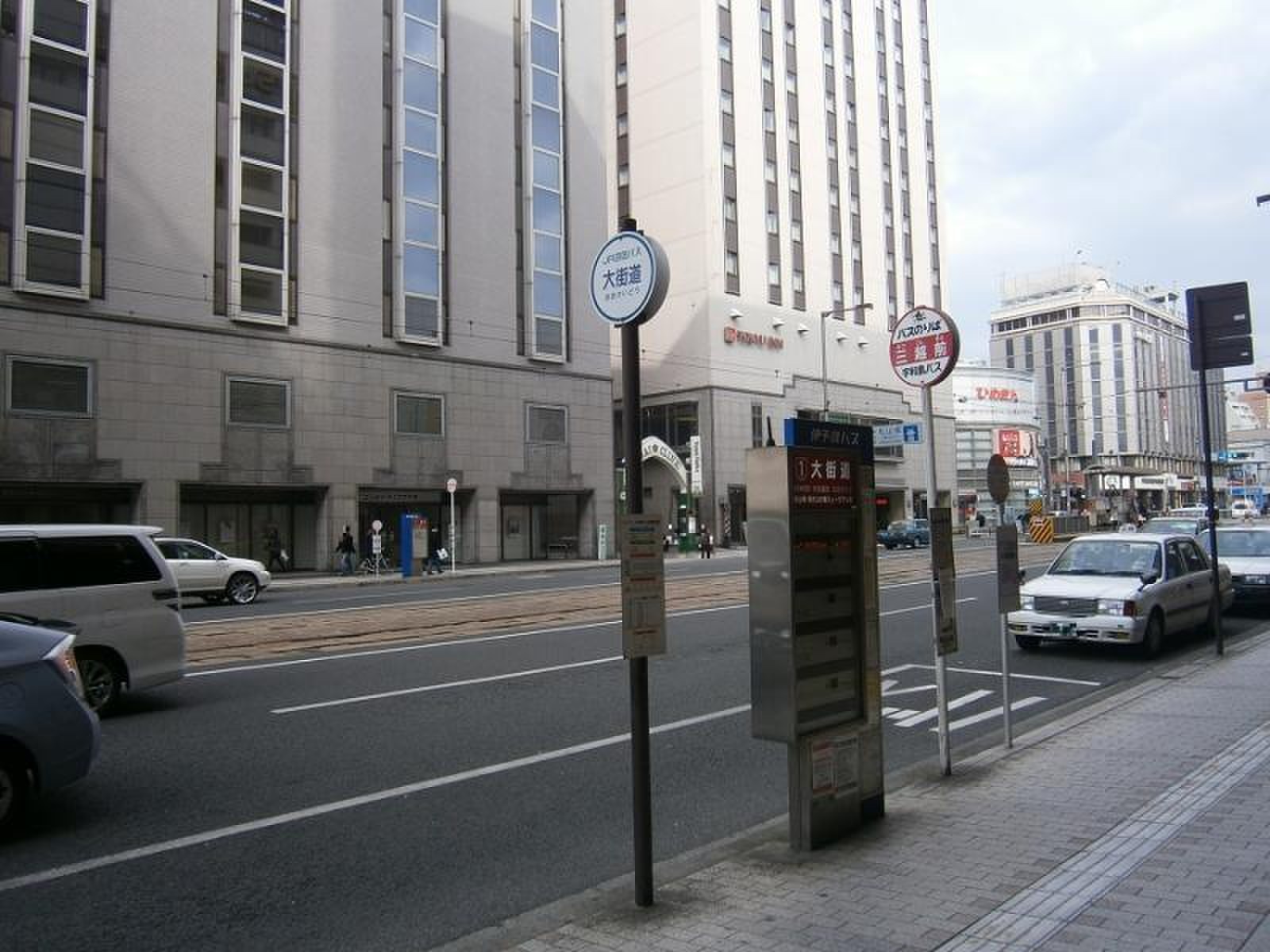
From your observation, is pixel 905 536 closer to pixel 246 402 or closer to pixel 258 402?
pixel 258 402

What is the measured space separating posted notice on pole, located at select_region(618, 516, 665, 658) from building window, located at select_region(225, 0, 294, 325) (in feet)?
100

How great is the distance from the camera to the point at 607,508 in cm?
4281

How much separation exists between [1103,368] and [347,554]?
11363cm

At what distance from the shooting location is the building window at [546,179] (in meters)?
40.9

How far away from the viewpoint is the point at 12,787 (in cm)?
555

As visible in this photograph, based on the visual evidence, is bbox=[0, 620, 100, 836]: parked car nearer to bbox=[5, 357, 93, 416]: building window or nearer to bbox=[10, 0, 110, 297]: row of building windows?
bbox=[5, 357, 93, 416]: building window

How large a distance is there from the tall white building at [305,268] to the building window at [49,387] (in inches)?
2.5

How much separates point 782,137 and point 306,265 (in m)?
32.4

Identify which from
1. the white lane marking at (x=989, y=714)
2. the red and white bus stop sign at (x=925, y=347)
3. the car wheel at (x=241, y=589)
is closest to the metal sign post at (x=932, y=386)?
the red and white bus stop sign at (x=925, y=347)

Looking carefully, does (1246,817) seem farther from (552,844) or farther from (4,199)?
(4,199)

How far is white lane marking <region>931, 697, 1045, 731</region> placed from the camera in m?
8.58

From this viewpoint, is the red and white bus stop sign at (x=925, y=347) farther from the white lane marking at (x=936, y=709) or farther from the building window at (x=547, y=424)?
the building window at (x=547, y=424)

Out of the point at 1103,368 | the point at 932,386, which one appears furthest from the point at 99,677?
the point at 1103,368

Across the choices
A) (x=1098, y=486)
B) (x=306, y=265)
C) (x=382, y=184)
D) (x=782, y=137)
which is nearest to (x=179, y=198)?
(x=306, y=265)
